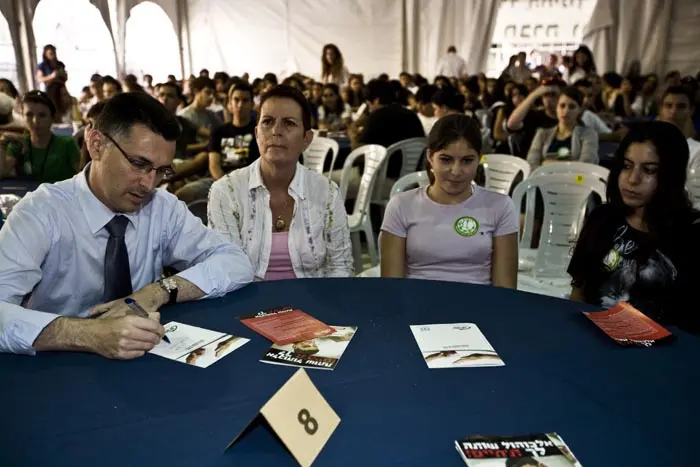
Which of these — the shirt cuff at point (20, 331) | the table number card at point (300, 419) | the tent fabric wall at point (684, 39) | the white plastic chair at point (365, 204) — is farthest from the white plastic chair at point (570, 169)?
the tent fabric wall at point (684, 39)

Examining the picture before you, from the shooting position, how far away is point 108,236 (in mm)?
1738

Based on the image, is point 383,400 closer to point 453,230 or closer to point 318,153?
point 453,230

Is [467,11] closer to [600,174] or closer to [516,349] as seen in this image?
[600,174]

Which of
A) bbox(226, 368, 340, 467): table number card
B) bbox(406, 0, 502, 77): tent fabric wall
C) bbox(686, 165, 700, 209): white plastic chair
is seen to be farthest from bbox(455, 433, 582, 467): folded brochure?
bbox(406, 0, 502, 77): tent fabric wall

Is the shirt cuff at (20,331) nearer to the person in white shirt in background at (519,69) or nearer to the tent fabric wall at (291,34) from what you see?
the person in white shirt in background at (519,69)

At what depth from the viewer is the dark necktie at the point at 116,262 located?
1729 mm

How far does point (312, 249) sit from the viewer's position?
94.0 inches

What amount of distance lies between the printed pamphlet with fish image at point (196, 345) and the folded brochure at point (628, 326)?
2.93 ft

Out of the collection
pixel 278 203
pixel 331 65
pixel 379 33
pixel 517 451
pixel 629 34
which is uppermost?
pixel 379 33

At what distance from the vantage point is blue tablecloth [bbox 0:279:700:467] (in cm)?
98

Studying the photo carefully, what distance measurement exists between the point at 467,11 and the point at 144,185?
36.0ft

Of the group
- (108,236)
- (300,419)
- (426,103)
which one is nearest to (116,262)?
(108,236)

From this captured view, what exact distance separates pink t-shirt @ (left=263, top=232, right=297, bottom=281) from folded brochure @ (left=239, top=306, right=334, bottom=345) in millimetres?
779

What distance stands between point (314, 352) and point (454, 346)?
0.32 metres
